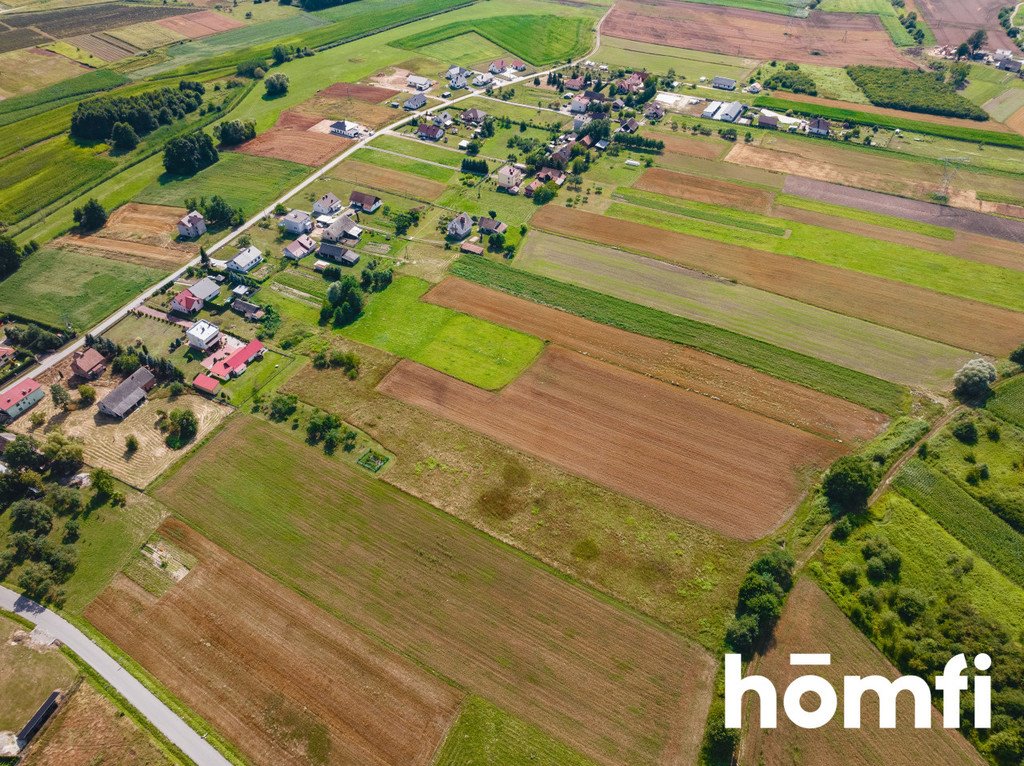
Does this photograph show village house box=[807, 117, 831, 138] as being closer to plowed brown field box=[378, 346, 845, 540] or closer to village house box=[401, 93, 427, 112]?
village house box=[401, 93, 427, 112]

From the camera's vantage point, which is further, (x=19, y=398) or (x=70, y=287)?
(x=70, y=287)

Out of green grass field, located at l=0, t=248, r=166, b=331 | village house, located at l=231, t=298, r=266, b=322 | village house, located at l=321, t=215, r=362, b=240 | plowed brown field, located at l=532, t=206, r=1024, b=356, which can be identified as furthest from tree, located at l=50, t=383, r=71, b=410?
plowed brown field, located at l=532, t=206, r=1024, b=356

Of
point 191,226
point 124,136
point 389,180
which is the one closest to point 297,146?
point 389,180

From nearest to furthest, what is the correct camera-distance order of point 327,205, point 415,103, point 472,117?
1. point 327,205
2. point 472,117
3. point 415,103

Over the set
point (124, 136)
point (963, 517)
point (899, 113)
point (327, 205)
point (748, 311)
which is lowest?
point (963, 517)

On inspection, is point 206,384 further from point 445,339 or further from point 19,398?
point 445,339

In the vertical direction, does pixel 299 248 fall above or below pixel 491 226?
below

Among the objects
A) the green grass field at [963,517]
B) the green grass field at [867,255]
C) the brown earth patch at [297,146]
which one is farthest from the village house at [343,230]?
the green grass field at [963,517]
